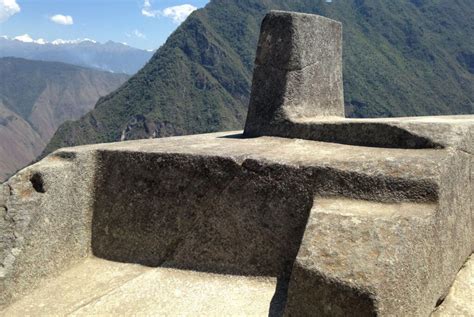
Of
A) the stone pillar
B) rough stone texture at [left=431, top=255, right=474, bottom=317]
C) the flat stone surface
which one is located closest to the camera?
rough stone texture at [left=431, top=255, right=474, bottom=317]

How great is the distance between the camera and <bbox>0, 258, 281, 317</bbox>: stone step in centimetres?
407

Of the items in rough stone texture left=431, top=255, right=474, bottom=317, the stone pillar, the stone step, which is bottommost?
the stone step

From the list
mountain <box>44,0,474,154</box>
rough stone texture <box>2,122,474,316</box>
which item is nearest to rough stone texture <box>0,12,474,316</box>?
rough stone texture <box>2,122,474,316</box>

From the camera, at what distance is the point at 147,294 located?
4367 millimetres

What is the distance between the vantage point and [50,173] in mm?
5043

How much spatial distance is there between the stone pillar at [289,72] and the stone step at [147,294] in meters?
2.06

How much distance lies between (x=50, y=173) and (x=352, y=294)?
326cm

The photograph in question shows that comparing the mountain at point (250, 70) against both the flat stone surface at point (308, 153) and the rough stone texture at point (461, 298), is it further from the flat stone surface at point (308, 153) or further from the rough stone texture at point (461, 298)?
the rough stone texture at point (461, 298)

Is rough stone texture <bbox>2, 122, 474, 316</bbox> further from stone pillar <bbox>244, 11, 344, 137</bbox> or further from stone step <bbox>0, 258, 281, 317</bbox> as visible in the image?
stone pillar <bbox>244, 11, 344, 137</bbox>

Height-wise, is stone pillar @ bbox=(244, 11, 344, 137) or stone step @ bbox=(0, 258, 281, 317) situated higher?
stone pillar @ bbox=(244, 11, 344, 137)

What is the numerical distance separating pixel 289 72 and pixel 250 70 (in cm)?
11822

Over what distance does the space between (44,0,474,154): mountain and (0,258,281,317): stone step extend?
281ft

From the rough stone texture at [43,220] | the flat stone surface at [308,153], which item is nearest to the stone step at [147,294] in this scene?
the rough stone texture at [43,220]

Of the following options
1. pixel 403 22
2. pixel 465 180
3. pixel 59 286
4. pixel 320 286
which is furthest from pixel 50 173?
pixel 403 22
